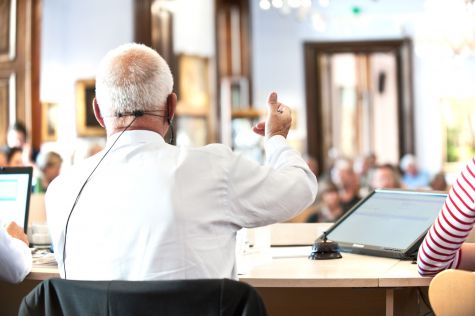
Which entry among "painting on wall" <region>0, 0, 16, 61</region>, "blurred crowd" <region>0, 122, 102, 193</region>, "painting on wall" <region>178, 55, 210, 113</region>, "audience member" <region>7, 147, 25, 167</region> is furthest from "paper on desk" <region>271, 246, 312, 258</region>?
"painting on wall" <region>178, 55, 210, 113</region>

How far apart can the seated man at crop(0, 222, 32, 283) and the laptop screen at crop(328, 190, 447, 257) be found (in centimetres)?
123

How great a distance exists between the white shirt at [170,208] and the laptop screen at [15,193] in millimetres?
1278

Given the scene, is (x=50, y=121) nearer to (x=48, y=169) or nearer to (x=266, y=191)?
(x=48, y=169)

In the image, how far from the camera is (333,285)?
9.10ft

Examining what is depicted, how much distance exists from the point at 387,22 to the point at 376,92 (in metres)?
2.84

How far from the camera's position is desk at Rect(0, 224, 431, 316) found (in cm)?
279

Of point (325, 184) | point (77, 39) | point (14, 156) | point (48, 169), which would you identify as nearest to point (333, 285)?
point (14, 156)

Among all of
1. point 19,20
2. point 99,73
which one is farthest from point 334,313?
point 19,20

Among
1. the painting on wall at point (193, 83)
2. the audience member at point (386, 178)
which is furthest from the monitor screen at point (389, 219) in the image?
the painting on wall at point (193, 83)

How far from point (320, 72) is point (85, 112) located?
741cm

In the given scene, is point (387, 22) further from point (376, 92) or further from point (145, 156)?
point (145, 156)

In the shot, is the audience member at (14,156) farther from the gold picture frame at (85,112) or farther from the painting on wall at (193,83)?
the painting on wall at (193,83)

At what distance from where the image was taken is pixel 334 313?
354cm

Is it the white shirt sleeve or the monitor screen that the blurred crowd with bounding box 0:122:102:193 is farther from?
the white shirt sleeve
